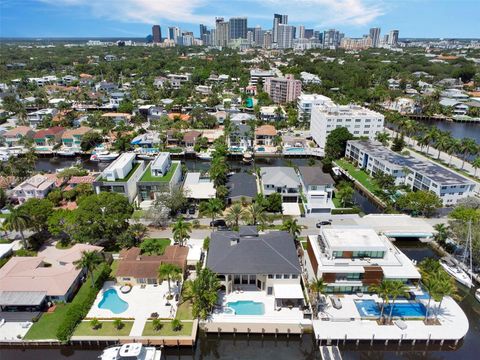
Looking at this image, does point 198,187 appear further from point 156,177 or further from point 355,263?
point 355,263

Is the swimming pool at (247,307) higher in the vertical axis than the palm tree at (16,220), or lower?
lower

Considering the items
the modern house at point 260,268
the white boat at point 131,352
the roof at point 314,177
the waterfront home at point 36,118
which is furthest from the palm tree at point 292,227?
the waterfront home at point 36,118

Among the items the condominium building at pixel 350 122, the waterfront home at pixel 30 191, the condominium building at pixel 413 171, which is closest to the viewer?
the condominium building at pixel 413 171

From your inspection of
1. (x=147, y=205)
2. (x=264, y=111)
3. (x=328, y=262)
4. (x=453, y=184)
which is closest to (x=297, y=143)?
(x=264, y=111)

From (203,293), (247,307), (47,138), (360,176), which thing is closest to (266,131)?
(360,176)

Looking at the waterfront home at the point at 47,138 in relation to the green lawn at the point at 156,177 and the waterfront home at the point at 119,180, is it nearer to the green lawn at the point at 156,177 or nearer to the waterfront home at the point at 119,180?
the waterfront home at the point at 119,180

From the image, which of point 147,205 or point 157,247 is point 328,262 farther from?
point 147,205
